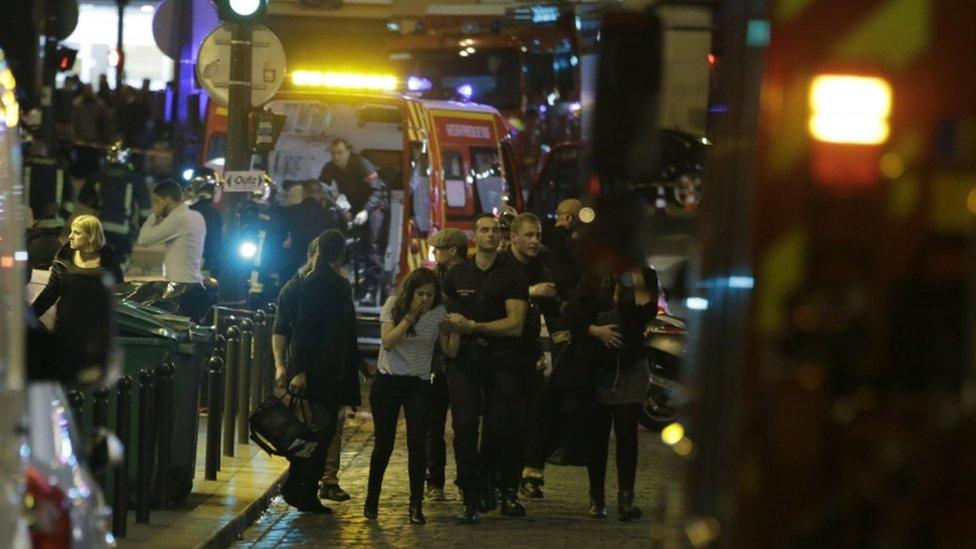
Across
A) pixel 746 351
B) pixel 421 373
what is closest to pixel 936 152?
pixel 746 351

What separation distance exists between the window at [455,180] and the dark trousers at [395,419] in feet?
36.3

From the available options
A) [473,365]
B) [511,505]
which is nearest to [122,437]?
[473,365]

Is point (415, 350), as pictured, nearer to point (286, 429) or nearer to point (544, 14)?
point (286, 429)

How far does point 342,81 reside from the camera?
911 inches

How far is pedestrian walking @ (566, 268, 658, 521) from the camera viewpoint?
504 inches

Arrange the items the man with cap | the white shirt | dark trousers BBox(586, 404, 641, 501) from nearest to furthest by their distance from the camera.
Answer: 1. dark trousers BBox(586, 404, 641, 501)
2. the man with cap
3. the white shirt

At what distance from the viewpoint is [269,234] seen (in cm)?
2095

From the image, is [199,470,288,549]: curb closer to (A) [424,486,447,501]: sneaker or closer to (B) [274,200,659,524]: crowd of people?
(B) [274,200,659,524]: crowd of people

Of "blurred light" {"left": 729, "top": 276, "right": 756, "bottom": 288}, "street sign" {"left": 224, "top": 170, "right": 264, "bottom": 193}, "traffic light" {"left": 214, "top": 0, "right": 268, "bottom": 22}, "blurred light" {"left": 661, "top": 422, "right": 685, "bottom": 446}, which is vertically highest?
"traffic light" {"left": 214, "top": 0, "right": 268, "bottom": 22}

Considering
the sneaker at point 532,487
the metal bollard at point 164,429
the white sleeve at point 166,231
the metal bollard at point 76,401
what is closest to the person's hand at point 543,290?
the sneaker at point 532,487

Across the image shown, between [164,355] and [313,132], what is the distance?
39.6ft

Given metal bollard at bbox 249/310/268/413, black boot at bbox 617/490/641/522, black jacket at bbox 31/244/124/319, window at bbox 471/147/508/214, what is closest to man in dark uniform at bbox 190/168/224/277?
metal bollard at bbox 249/310/268/413

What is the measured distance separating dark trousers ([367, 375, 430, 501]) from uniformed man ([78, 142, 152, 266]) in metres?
15.4

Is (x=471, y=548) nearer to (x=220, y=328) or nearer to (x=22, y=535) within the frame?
(x=220, y=328)
